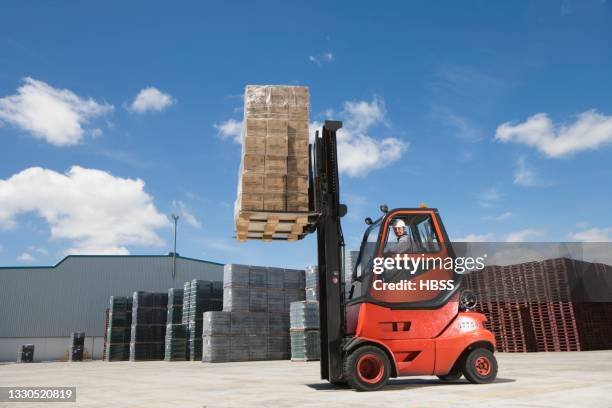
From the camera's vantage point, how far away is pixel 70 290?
30234 millimetres

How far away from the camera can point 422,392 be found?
19.1 feet

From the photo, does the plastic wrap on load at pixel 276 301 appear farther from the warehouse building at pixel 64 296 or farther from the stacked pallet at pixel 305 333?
the warehouse building at pixel 64 296

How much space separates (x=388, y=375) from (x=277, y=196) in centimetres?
233

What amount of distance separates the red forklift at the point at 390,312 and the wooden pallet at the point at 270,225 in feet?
0.84

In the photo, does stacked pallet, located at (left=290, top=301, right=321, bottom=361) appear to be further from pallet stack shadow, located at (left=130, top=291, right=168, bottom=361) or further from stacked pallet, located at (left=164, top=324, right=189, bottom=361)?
pallet stack shadow, located at (left=130, top=291, right=168, bottom=361)

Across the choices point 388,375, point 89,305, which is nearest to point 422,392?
point 388,375

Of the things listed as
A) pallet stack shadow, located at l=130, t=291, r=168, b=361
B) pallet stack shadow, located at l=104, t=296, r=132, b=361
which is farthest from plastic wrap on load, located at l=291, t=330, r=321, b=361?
pallet stack shadow, located at l=104, t=296, r=132, b=361

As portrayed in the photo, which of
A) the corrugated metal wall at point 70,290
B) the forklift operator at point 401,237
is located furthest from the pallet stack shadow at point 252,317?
the corrugated metal wall at point 70,290

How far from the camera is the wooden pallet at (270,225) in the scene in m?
6.29

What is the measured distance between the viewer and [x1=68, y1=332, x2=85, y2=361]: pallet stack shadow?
2642cm

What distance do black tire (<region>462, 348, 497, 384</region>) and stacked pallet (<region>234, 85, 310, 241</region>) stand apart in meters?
Answer: 2.52

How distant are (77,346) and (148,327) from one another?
6.64 m

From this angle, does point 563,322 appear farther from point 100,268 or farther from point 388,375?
point 100,268

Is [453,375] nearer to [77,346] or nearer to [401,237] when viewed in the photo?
[401,237]
